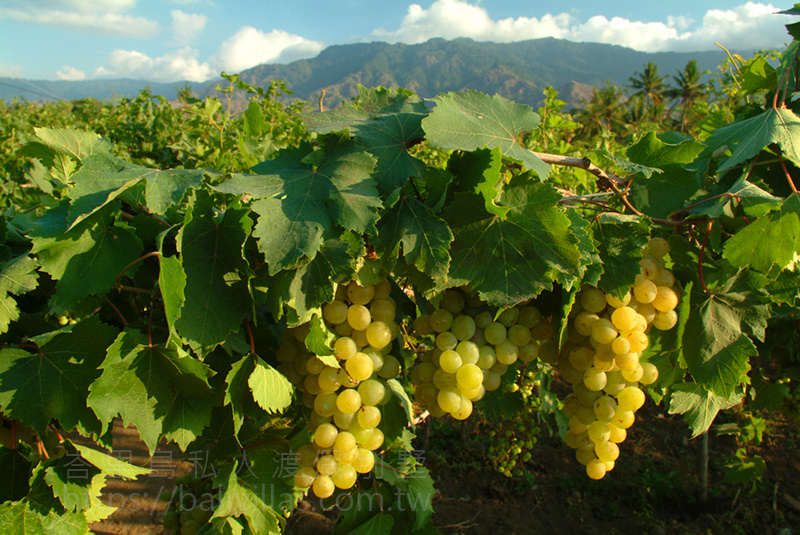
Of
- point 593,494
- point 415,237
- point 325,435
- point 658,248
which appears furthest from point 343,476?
point 593,494

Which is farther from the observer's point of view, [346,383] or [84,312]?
[84,312]

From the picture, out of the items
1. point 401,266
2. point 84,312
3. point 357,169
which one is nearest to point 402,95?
point 357,169

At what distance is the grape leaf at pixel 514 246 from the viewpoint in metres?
1.12

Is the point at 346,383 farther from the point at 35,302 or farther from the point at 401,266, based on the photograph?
the point at 35,302

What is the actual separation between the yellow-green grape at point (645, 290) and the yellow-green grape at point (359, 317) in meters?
0.74

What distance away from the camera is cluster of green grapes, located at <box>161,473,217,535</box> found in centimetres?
236

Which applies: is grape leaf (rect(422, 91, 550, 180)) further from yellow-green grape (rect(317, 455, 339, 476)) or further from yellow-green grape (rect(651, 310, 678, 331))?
yellow-green grape (rect(317, 455, 339, 476))

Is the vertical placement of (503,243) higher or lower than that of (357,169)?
lower

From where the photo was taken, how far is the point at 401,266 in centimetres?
124

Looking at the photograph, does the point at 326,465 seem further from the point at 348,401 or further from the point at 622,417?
the point at 622,417

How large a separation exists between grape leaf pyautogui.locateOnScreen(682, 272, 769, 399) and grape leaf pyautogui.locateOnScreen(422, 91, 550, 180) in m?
0.73

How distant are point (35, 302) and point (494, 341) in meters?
1.42

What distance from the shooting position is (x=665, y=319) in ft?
4.50

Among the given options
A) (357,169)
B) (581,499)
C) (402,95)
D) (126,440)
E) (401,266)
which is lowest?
(581,499)
